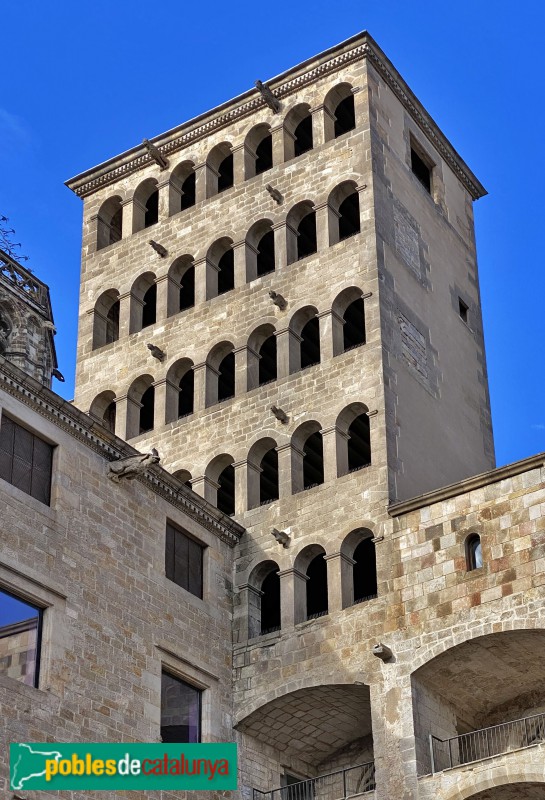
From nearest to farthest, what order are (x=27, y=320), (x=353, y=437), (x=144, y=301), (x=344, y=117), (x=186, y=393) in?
(x=353, y=437) < (x=186, y=393) < (x=144, y=301) < (x=344, y=117) < (x=27, y=320)

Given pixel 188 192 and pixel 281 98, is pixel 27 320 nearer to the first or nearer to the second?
pixel 188 192

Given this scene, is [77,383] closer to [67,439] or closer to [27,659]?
[67,439]

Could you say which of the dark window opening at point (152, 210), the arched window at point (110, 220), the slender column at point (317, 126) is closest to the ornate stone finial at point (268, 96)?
the slender column at point (317, 126)

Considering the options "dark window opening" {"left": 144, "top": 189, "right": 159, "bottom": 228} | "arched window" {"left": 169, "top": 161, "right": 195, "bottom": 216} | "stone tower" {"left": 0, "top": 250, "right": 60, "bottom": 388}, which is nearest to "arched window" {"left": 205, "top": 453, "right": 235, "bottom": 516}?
"arched window" {"left": 169, "top": 161, "right": 195, "bottom": 216}

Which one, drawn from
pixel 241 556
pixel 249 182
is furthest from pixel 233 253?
pixel 241 556

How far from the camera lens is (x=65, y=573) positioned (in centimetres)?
2945

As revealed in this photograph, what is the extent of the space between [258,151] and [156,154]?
2.98 m

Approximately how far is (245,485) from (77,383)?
7539 mm

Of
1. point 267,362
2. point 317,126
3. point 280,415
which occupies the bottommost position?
point 280,415

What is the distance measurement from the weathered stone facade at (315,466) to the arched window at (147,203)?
0.07 m

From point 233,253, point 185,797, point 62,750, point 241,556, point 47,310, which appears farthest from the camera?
point 47,310

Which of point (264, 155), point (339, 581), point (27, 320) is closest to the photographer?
point (339, 581)

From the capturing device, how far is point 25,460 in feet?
97.3

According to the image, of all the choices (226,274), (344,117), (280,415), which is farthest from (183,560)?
(344,117)
